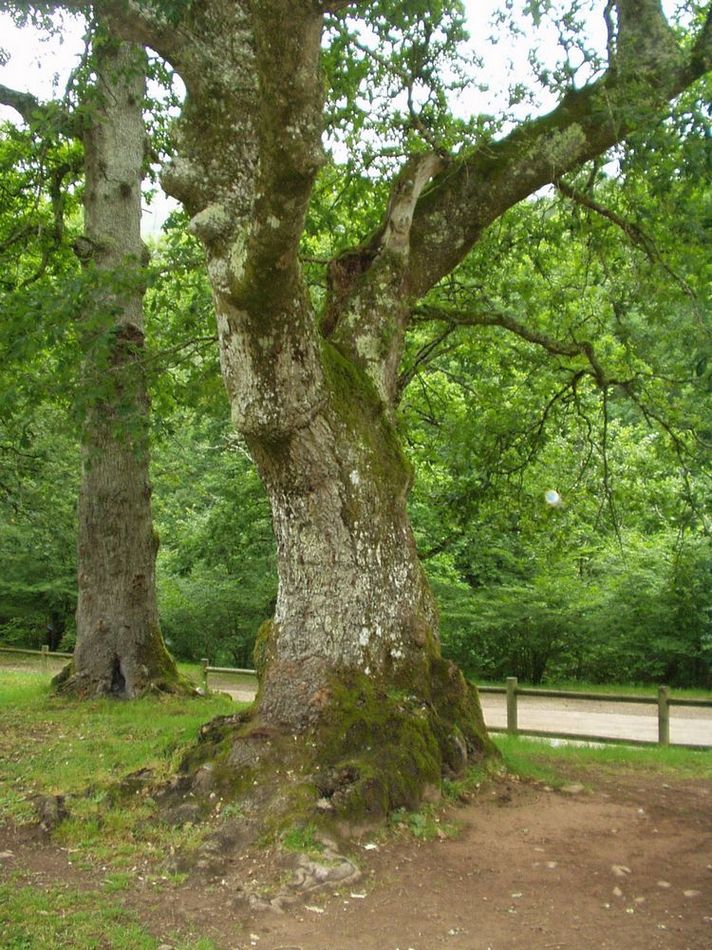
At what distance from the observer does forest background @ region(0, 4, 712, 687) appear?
30.3 feet

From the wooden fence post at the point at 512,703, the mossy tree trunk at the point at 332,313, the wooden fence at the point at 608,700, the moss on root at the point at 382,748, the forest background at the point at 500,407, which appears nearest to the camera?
the mossy tree trunk at the point at 332,313

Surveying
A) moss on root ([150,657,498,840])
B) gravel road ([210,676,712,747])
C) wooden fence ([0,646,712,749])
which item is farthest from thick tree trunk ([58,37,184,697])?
moss on root ([150,657,498,840])

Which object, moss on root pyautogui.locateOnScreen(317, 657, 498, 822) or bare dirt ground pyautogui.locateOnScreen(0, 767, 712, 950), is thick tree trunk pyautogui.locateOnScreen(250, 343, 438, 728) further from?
bare dirt ground pyautogui.locateOnScreen(0, 767, 712, 950)

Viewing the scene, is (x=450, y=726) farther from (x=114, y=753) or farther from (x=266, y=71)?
(x=266, y=71)

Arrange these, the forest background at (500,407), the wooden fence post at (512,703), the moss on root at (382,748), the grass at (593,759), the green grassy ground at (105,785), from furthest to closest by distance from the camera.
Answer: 1. the wooden fence post at (512,703)
2. the forest background at (500,407)
3. the grass at (593,759)
4. the moss on root at (382,748)
5. the green grassy ground at (105,785)

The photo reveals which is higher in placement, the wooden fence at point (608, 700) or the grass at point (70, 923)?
the wooden fence at point (608, 700)

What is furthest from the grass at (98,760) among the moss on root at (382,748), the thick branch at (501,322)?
the thick branch at (501,322)

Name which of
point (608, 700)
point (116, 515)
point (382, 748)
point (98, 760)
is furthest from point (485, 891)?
point (116, 515)

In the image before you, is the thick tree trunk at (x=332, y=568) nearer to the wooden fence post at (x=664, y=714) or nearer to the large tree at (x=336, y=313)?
the large tree at (x=336, y=313)

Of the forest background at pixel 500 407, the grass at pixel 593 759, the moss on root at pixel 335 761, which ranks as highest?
the forest background at pixel 500 407

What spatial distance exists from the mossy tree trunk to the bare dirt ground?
71 centimetres

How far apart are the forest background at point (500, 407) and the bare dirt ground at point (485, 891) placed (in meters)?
3.45

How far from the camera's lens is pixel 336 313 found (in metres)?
8.17

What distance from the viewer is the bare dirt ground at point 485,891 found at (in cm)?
494
